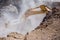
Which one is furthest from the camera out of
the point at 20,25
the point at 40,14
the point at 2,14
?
the point at 2,14

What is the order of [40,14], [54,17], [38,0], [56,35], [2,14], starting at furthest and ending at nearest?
[38,0], [2,14], [40,14], [54,17], [56,35]

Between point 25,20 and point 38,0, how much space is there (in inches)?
108

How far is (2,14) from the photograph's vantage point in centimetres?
Answer: 667

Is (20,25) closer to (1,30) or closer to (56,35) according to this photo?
(1,30)

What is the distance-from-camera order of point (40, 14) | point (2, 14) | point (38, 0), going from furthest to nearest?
1. point (38, 0)
2. point (2, 14)
3. point (40, 14)

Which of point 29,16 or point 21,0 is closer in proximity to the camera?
point 29,16

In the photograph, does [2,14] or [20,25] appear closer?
[20,25]

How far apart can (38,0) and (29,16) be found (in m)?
2.72

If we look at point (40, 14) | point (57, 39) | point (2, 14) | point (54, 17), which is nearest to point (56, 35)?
point (57, 39)

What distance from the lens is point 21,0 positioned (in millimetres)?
7945

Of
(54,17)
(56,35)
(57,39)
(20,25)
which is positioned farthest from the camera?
(20,25)

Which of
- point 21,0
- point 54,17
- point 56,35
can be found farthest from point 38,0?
point 56,35

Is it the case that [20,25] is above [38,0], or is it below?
below

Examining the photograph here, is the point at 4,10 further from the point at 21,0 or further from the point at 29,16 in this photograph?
the point at 29,16
